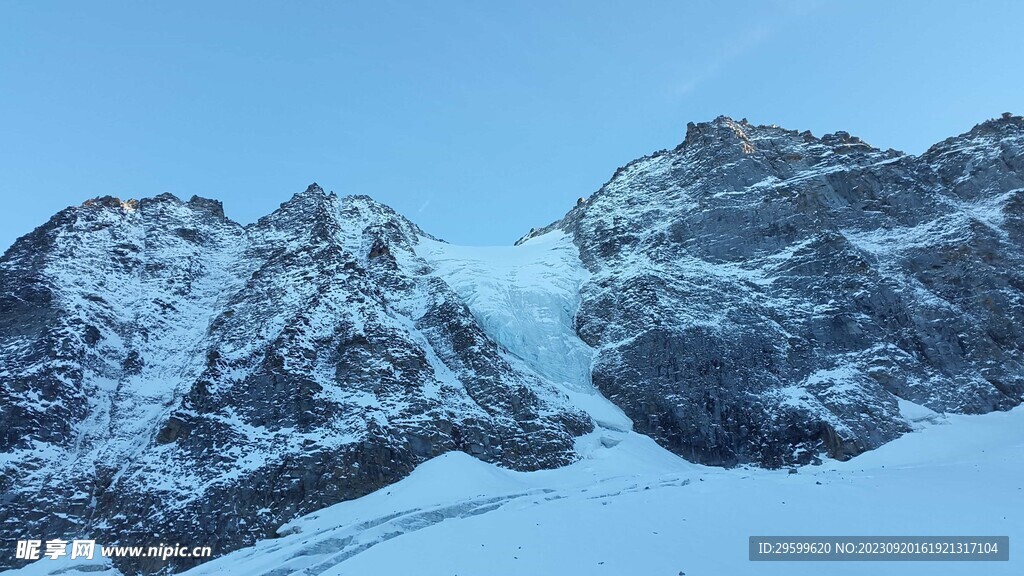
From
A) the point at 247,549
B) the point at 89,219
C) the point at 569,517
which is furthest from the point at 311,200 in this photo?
the point at 569,517

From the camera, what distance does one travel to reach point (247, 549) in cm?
3338

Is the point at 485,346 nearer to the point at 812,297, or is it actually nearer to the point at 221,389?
the point at 221,389

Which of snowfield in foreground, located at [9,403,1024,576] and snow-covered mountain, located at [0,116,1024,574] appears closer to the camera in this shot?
snowfield in foreground, located at [9,403,1024,576]

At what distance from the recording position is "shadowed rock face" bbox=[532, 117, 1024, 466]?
48.4 meters

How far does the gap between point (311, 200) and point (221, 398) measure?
47.5 m

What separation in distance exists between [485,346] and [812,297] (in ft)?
104

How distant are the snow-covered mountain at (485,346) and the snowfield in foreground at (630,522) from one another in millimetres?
969

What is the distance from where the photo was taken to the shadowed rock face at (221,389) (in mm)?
37250

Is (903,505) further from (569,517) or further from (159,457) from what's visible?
(159,457)

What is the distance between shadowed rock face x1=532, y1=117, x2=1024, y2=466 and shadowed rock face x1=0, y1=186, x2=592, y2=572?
10.7 metres

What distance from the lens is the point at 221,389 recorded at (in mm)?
44125

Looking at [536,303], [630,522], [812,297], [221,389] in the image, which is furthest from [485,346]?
[630,522]

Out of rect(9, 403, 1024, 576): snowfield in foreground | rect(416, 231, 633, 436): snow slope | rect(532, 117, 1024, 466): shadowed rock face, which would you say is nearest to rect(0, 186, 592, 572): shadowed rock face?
rect(9, 403, 1024, 576): snowfield in foreground

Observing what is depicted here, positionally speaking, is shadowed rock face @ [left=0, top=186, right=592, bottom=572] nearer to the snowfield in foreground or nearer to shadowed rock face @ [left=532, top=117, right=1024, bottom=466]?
the snowfield in foreground
